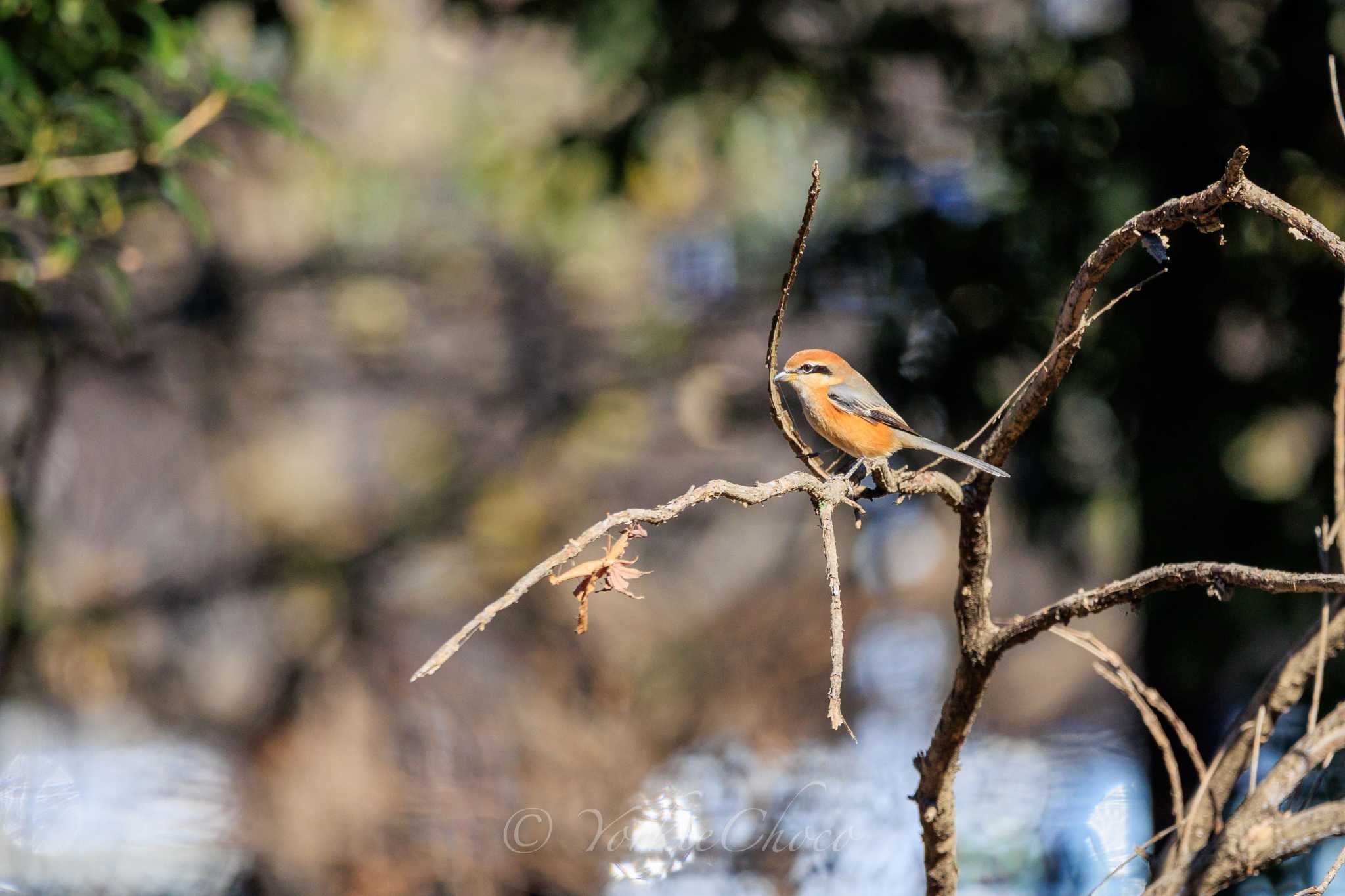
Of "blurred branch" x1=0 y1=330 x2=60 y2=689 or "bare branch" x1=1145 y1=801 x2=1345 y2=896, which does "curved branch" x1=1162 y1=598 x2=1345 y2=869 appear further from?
"blurred branch" x1=0 y1=330 x2=60 y2=689

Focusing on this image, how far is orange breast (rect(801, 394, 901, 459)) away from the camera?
2250 mm

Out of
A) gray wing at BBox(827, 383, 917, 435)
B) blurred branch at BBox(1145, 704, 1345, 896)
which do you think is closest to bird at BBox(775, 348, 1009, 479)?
gray wing at BBox(827, 383, 917, 435)

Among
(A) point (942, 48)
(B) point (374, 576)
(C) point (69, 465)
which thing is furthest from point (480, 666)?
(A) point (942, 48)

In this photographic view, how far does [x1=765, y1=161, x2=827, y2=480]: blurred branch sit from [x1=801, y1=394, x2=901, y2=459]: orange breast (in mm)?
792

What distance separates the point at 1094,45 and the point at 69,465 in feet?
17.2

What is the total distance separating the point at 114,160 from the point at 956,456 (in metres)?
2.20

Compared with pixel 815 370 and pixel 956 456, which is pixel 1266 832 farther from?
pixel 815 370

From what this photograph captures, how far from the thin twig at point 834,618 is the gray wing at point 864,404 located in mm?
1217

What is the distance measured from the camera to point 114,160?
256cm

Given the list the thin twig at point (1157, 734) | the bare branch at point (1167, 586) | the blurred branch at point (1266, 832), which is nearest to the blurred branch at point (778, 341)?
the bare branch at point (1167, 586)

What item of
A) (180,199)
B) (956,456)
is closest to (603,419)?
(180,199)

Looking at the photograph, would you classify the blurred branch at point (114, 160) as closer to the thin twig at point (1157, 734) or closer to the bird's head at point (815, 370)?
the bird's head at point (815, 370)

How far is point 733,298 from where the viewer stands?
5.70m

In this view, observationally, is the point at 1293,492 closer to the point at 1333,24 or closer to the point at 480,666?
the point at 1333,24
